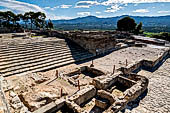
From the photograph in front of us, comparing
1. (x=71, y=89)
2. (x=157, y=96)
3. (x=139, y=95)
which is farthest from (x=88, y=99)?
(x=157, y=96)

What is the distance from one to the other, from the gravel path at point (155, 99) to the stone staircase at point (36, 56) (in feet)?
22.3

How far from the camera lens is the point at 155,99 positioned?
6.38 m

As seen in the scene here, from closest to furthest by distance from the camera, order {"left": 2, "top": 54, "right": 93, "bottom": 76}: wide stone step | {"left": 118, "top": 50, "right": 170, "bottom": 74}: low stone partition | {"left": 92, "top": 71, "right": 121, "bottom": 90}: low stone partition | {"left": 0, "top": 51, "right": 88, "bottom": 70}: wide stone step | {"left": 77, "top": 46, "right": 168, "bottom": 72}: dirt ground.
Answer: {"left": 92, "top": 71, "right": 121, "bottom": 90}: low stone partition, {"left": 2, "top": 54, "right": 93, "bottom": 76}: wide stone step, {"left": 0, "top": 51, "right": 88, "bottom": 70}: wide stone step, {"left": 118, "top": 50, "right": 170, "bottom": 74}: low stone partition, {"left": 77, "top": 46, "right": 168, "bottom": 72}: dirt ground

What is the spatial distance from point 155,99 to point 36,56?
9.84 metres

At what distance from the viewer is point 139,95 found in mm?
6762

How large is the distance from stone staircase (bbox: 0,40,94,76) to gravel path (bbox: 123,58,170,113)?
22.3ft

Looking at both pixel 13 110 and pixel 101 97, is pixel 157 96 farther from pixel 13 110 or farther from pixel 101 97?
pixel 13 110

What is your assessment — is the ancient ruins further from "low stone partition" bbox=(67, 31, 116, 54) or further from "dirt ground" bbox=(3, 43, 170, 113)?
"low stone partition" bbox=(67, 31, 116, 54)

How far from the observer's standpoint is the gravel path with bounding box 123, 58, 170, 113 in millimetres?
5613

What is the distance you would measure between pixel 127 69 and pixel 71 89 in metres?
4.86

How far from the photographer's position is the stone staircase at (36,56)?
29.4ft

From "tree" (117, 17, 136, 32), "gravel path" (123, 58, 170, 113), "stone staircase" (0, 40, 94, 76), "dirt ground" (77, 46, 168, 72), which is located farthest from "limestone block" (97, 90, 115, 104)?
"tree" (117, 17, 136, 32)

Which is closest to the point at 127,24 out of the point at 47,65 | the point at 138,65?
the point at 138,65

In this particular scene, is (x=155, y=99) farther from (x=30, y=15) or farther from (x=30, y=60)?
(x=30, y=15)
